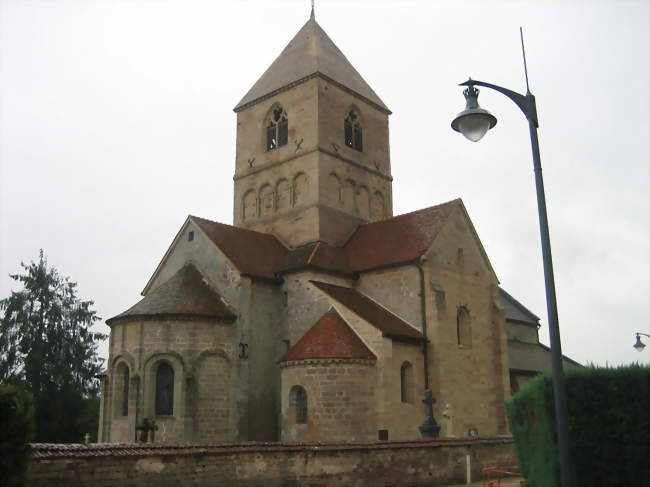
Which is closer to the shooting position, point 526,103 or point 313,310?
point 526,103

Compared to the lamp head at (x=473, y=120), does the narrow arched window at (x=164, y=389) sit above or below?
below

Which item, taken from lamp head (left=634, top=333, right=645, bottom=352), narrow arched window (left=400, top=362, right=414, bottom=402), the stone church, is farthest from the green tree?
lamp head (left=634, top=333, right=645, bottom=352)

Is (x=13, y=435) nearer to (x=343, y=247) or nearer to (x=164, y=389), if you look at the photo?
(x=164, y=389)

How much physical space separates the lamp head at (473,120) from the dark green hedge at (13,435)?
762cm

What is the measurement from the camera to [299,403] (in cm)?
2488

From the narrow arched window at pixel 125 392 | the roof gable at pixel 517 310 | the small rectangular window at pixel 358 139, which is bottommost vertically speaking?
the narrow arched window at pixel 125 392

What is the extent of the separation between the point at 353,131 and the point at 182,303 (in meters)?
14.5

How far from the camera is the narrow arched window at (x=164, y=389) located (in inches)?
1002

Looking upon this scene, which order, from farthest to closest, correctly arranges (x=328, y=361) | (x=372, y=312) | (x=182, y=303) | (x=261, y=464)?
(x=372, y=312), (x=182, y=303), (x=328, y=361), (x=261, y=464)

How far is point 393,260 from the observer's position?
2914 cm

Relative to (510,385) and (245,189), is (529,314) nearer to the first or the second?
(510,385)

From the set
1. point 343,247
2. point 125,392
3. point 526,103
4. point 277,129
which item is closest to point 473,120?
point 526,103

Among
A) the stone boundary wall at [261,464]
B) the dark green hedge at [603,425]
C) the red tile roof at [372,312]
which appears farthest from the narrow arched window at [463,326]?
the dark green hedge at [603,425]

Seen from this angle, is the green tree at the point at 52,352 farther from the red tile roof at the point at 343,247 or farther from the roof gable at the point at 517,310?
the roof gable at the point at 517,310
